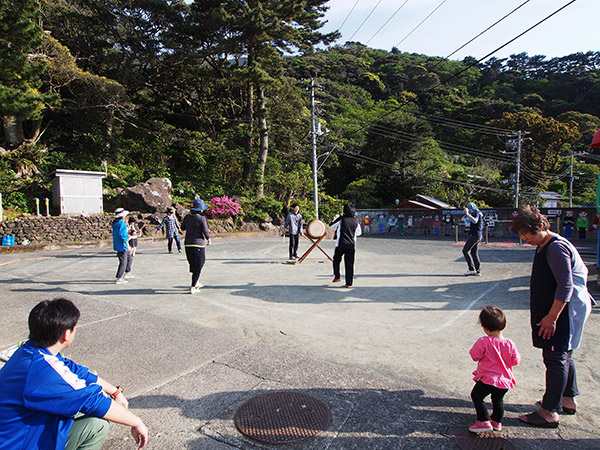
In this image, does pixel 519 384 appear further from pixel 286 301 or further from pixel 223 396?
pixel 286 301

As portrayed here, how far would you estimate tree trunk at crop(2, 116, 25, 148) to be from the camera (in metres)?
19.3

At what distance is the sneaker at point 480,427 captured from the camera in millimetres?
2758

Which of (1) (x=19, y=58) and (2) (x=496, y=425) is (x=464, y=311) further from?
(1) (x=19, y=58)

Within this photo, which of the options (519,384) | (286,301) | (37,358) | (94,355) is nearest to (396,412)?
(519,384)

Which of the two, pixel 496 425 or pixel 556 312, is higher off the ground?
pixel 556 312

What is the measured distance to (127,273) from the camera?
9008mm

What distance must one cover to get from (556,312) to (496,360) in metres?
0.60

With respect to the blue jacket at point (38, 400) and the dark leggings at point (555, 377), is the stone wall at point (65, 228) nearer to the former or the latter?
the blue jacket at point (38, 400)

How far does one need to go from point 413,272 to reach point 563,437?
693cm

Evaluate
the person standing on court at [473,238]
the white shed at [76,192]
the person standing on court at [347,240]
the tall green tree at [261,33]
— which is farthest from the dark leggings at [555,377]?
the tall green tree at [261,33]

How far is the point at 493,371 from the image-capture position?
2.86 m

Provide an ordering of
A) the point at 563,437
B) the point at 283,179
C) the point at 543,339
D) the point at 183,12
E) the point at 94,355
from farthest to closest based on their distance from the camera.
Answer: the point at 283,179 < the point at 183,12 < the point at 94,355 < the point at 543,339 < the point at 563,437

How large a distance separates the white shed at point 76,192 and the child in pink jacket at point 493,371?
18.8 meters

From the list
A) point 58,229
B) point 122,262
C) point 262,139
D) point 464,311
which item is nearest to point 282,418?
point 464,311
